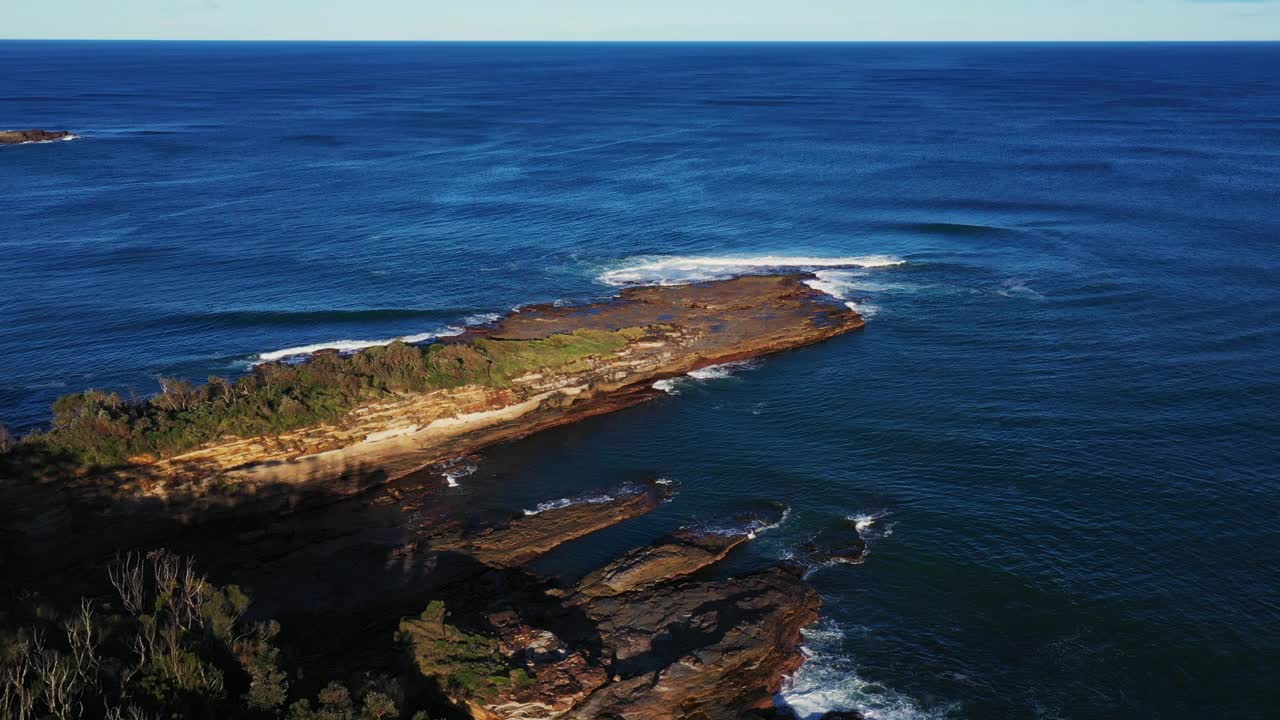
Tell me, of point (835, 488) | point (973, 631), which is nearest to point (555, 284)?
point (835, 488)

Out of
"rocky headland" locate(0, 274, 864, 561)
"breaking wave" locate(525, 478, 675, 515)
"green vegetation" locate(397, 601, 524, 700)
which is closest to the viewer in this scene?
"green vegetation" locate(397, 601, 524, 700)

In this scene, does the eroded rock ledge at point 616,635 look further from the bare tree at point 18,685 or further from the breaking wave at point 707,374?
the breaking wave at point 707,374

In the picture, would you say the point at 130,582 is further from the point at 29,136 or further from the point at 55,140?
the point at 29,136

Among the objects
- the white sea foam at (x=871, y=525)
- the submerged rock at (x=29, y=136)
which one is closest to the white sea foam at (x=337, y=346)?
the white sea foam at (x=871, y=525)

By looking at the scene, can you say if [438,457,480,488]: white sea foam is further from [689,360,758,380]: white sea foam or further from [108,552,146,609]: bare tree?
[689,360,758,380]: white sea foam

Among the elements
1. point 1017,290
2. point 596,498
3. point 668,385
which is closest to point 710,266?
point 668,385

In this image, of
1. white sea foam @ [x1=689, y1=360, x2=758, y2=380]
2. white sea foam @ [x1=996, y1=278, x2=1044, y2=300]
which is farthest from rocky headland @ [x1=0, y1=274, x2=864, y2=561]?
white sea foam @ [x1=996, y1=278, x2=1044, y2=300]

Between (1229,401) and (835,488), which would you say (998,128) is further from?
(835,488)
